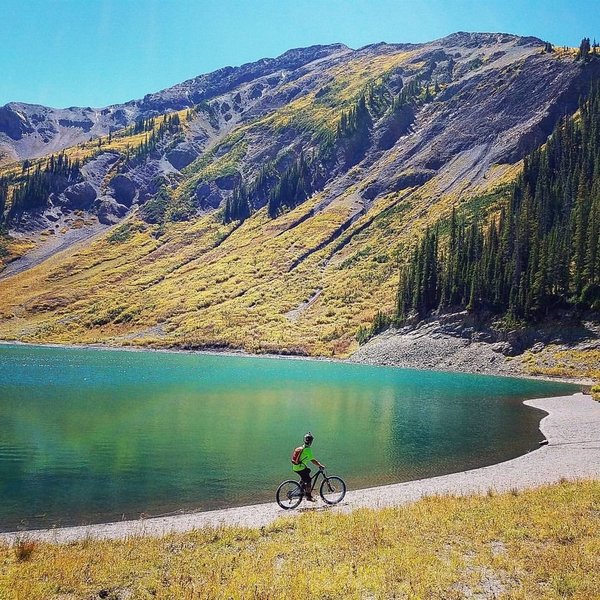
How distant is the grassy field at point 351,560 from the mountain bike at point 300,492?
3268mm

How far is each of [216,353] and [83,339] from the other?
47.0 metres

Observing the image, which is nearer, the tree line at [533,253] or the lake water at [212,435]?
the lake water at [212,435]

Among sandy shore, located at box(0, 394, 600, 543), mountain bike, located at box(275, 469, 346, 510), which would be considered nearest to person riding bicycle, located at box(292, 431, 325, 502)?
mountain bike, located at box(275, 469, 346, 510)

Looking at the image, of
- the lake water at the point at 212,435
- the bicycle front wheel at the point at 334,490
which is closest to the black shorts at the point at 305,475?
the bicycle front wheel at the point at 334,490

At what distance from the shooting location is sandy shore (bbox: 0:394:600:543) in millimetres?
18906

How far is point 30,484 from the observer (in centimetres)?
2486

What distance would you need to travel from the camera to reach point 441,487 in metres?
25.1

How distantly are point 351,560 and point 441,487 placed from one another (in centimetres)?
1313

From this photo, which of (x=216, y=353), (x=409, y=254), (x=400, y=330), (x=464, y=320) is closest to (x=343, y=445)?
(x=464, y=320)

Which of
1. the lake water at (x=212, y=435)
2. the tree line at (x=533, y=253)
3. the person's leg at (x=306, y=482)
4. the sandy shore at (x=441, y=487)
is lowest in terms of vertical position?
the lake water at (x=212, y=435)

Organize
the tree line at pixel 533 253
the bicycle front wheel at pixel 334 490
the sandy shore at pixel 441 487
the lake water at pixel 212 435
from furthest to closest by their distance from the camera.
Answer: the tree line at pixel 533 253
the lake water at pixel 212 435
the bicycle front wheel at pixel 334 490
the sandy shore at pixel 441 487

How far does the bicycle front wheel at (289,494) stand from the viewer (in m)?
21.6

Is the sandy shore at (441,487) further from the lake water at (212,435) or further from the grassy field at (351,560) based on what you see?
the grassy field at (351,560)

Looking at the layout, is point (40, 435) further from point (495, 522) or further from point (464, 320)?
point (464, 320)
